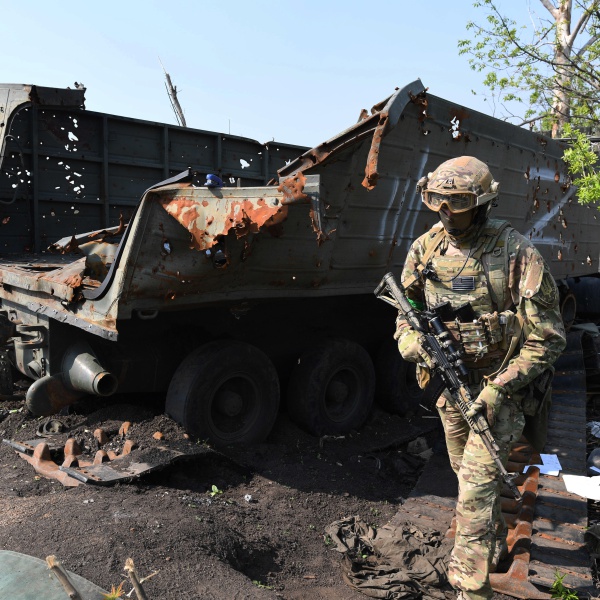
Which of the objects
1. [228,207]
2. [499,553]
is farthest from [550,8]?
[499,553]

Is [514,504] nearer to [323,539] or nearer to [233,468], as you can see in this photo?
[323,539]

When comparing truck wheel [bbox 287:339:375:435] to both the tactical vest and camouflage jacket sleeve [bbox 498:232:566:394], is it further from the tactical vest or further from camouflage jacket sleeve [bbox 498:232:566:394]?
camouflage jacket sleeve [bbox 498:232:566:394]

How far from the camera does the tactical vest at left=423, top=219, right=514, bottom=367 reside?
3145 mm

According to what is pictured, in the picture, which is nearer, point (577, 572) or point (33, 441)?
point (577, 572)

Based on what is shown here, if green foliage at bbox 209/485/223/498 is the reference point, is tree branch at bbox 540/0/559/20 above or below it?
above

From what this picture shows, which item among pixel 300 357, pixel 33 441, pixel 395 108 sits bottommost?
pixel 33 441

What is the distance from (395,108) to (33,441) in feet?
11.1

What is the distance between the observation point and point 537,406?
3.27 meters

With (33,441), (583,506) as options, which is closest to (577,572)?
(583,506)

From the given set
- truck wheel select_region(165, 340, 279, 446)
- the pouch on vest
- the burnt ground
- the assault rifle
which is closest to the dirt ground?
the burnt ground

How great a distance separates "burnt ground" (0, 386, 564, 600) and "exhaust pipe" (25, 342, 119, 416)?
12.1 inches

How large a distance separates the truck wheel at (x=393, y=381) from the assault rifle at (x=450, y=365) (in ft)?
10.3

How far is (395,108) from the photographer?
4.65m

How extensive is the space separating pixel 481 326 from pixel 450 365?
0.23 m
